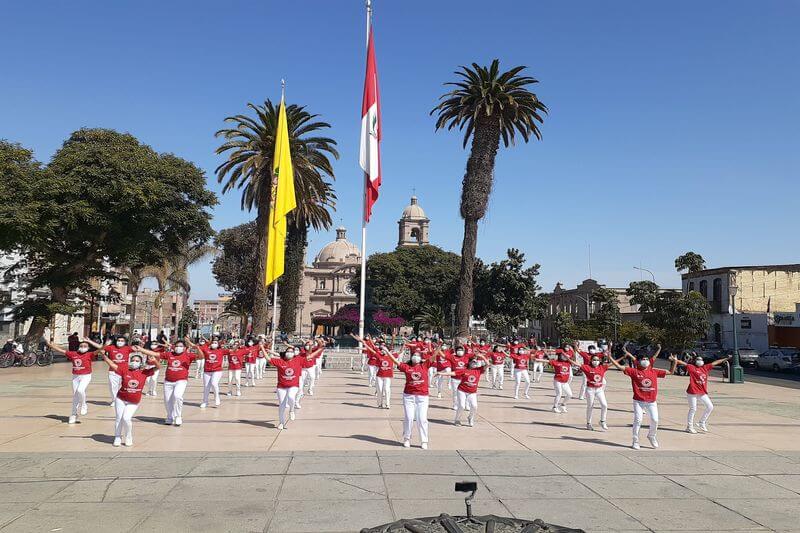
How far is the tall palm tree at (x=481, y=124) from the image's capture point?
35.0 meters

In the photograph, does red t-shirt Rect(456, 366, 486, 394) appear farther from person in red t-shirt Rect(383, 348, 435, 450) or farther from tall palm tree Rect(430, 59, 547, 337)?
tall palm tree Rect(430, 59, 547, 337)

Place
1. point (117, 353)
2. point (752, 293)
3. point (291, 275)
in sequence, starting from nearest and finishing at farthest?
point (117, 353) → point (291, 275) → point (752, 293)

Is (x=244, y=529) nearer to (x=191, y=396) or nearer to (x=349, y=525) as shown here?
(x=349, y=525)

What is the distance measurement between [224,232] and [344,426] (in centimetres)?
5907

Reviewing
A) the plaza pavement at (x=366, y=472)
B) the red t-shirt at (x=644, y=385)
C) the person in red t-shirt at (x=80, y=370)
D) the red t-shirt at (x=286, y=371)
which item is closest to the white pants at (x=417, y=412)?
the plaza pavement at (x=366, y=472)

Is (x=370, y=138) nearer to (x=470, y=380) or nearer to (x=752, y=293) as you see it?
(x=470, y=380)

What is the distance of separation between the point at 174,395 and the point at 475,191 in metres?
24.9

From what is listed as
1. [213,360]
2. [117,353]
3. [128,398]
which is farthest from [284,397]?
[117,353]

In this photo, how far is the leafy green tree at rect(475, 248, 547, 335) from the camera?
2478 inches

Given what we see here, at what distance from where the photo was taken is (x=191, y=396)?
19062mm

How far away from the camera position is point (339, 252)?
13538 cm

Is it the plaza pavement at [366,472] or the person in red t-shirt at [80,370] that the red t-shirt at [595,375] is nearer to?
the plaza pavement at [366,472]

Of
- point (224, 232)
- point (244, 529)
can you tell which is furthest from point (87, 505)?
point (224, 232)

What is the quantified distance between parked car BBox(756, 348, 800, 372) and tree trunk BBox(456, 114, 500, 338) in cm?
2156
